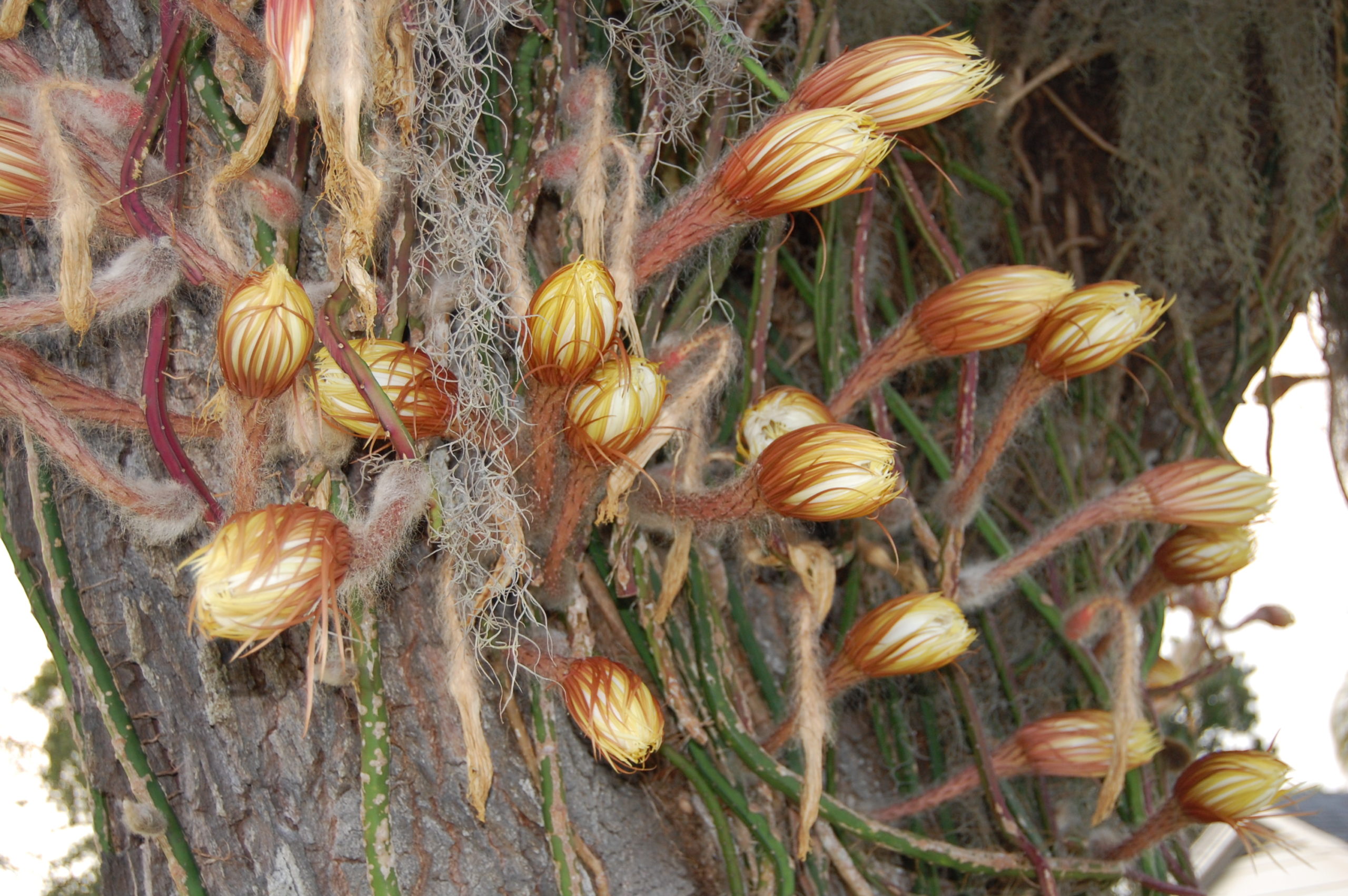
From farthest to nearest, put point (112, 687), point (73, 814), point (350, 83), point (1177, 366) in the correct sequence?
point (1177, 366), point (73, 814), point (112, 687), point (350, 83)

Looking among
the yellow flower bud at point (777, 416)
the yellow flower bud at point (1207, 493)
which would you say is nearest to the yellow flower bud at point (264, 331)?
the yellow flower bud at point (777, 416)

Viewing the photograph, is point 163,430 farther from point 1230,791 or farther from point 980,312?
point 1230,791

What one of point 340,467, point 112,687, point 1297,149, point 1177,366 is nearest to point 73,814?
point 112,687

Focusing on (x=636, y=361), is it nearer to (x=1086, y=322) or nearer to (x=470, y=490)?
(x=470, y=490)

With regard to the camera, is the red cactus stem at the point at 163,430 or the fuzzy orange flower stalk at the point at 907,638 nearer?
the red cactus stem at the point at 163,430

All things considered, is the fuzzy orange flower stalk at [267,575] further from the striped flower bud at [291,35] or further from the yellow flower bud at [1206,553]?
the yellow flower bud at [1206,553]
